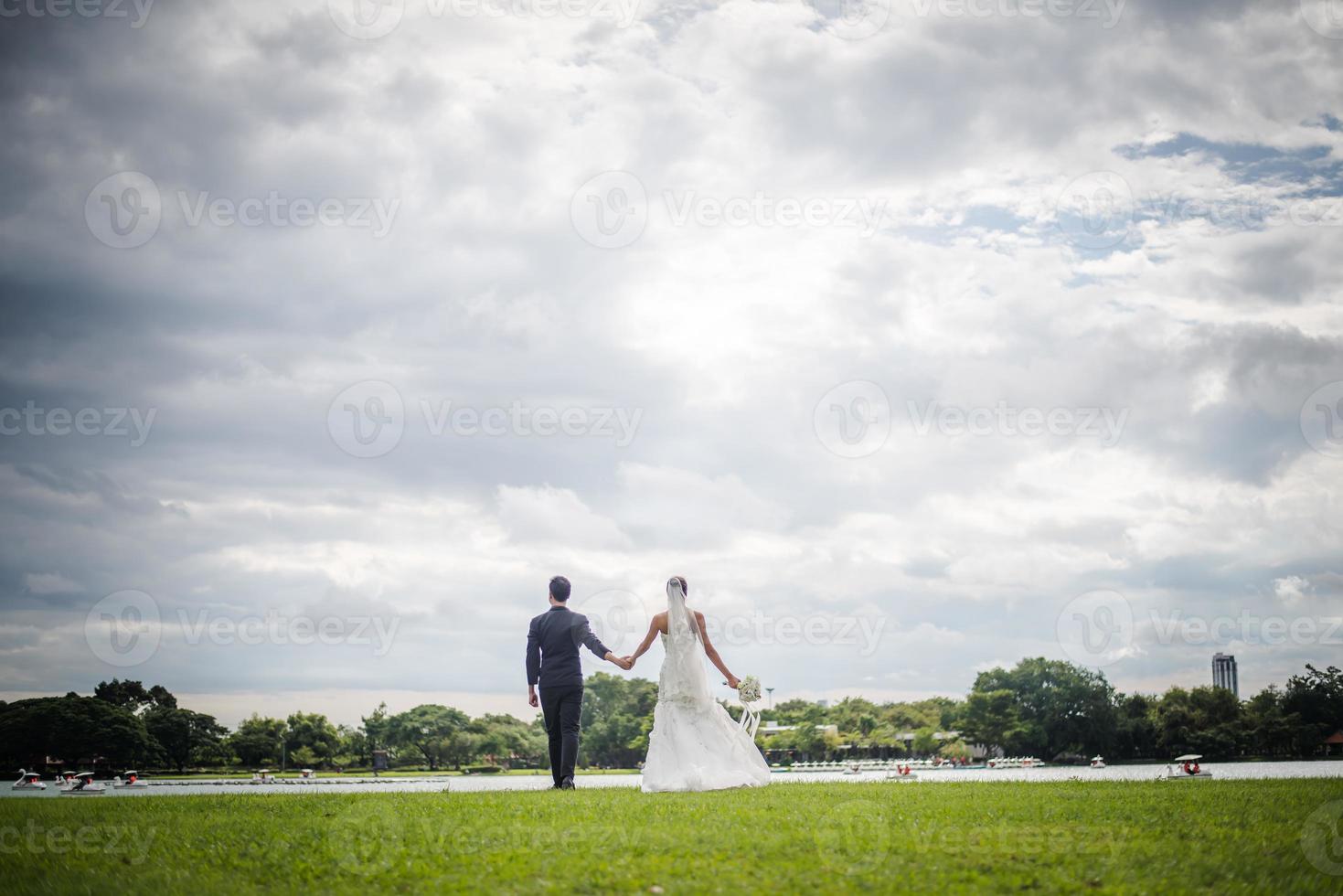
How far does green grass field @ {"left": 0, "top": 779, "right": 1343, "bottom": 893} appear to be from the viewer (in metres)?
7.43

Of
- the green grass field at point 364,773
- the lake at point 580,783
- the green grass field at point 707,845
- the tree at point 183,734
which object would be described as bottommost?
the green grass field at point 364,773

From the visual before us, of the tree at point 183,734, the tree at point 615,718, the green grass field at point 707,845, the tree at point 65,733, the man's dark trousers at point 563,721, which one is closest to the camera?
the green grass field at point 707,845

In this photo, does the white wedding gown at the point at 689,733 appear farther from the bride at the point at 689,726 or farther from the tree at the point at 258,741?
the tree at the point at 258,741

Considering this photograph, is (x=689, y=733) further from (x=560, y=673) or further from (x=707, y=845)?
(x=707, y=845)

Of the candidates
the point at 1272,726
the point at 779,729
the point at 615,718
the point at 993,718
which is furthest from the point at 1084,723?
the point at 615,718

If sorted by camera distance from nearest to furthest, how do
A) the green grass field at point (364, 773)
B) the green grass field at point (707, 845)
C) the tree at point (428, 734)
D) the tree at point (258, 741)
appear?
1. the green grass field at point (707, 845)
2. the green grass field at point (364, 773)
3. the tree at point (258, 741)
4. the tree at point (428, 734)

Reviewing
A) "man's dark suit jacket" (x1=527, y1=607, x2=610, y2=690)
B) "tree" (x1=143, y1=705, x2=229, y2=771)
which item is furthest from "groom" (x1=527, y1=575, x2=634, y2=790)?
"tree" (x1=143, y1=705, x2=229, y2=771)

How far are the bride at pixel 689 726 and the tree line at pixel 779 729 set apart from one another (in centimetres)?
7121

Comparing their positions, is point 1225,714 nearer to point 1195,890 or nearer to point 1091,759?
point 1091,759

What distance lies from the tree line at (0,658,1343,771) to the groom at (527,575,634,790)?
69.8 m

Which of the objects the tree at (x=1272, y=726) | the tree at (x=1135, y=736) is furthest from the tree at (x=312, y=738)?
the tree at (x=1272, y=726)

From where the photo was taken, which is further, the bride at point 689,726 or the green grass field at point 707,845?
the bride at point 689,726

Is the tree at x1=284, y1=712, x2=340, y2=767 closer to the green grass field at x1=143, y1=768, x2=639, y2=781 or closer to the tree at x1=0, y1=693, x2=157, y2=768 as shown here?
the green grass field at x1=143, y1=768, x2=639, y2=781

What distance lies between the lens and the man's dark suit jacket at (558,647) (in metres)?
15.6
